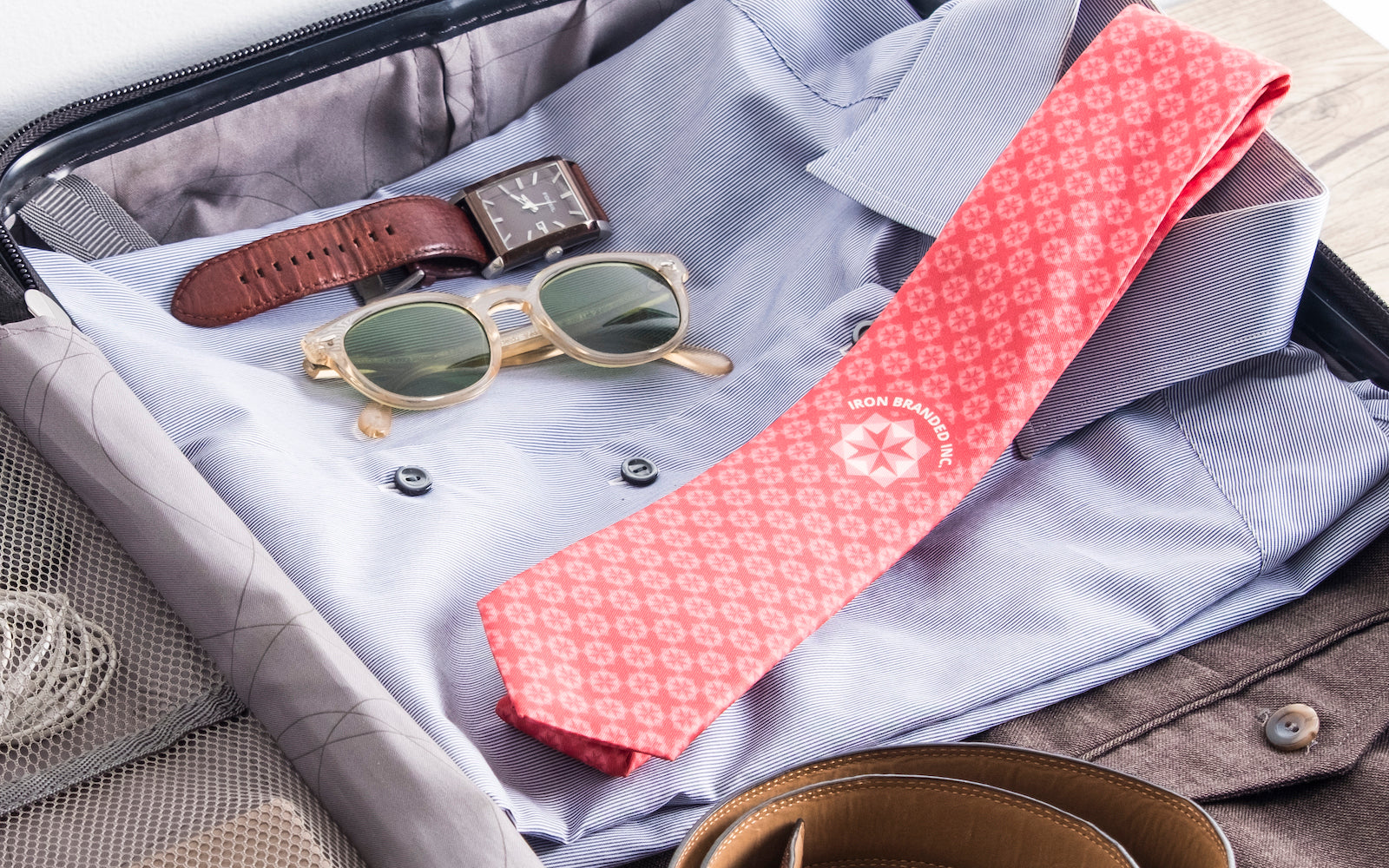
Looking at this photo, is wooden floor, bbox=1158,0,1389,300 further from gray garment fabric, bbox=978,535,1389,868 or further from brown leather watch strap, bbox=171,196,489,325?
brown leather watch strap, bbox=171,196,489,325

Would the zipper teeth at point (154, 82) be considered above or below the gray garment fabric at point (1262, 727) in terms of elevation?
above

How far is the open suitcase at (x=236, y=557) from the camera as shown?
430 mm

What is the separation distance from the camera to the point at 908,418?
0.63 metres

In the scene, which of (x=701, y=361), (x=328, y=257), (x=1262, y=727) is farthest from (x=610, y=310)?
(x=1262, y=727)

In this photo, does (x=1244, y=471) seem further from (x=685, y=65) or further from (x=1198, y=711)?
(x=685, y=65)

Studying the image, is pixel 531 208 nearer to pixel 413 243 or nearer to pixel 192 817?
pixel 413 243

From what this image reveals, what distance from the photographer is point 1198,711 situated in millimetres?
544

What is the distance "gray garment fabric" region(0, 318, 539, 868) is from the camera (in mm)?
423

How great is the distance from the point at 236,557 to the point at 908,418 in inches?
13.2

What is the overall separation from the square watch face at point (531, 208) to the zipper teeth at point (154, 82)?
0.12 m

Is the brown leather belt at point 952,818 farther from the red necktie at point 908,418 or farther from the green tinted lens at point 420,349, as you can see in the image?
the green tinted lens at point 420,349

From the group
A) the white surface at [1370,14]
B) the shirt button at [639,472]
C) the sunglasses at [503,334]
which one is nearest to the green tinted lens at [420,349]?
the sunglasses at [503,334]

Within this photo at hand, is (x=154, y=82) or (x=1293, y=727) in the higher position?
(x=154, y=82)

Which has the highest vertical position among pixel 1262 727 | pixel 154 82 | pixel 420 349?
pixel 154 82
